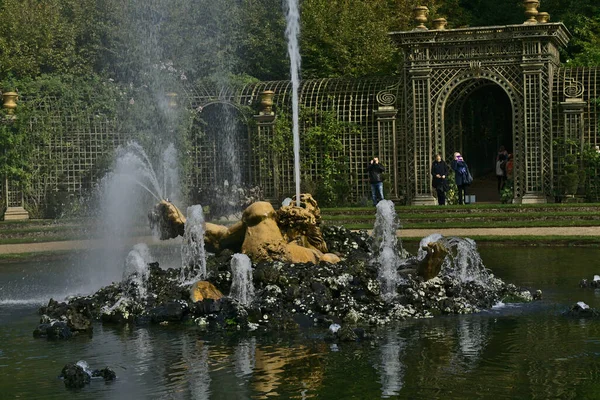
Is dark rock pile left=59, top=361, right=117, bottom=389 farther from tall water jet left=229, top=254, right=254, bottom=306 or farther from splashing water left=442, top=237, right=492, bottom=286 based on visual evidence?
splashing water left=442, top=237, right=492, bottom=286

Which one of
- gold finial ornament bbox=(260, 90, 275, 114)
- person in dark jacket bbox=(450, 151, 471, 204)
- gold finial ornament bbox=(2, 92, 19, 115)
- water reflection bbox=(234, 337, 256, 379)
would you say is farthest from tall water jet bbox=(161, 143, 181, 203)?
water reflection bbox=(234, 337, 256, 379)

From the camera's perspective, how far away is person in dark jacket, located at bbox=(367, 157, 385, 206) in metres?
27.8

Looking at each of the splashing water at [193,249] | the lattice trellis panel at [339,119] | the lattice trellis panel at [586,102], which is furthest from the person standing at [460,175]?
the splashing water at [193,249]

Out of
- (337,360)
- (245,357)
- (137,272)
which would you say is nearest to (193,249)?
(137,272)

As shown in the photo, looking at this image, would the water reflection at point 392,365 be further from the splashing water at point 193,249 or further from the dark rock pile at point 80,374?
the splashing water at point 193,249

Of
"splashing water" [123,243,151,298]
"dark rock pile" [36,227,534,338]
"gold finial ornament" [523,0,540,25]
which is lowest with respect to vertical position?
"dark rock pile" [36,227,534,338]

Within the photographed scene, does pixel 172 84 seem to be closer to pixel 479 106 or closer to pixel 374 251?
pixel 479 106

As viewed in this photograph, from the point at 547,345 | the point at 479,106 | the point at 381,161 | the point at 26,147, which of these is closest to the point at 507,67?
the point at 381,161

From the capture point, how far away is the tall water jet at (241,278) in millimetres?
13789

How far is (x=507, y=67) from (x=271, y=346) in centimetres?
1774

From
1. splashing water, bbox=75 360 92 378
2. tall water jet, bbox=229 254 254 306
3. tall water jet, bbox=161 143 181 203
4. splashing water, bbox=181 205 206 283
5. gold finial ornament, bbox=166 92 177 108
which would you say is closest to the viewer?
splashing water, bbox=75 360 92 378

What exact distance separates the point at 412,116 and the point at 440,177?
2169 mm

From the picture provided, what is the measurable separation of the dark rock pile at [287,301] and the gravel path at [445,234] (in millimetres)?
7851

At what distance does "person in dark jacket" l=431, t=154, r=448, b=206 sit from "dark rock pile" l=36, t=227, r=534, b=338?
12.6 meters
